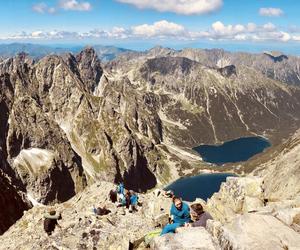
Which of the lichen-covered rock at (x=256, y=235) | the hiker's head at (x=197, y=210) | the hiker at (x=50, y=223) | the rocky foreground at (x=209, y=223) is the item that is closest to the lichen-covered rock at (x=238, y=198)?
the rocky foreground at (x=209, y=223)

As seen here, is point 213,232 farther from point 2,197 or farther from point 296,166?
point 2,197

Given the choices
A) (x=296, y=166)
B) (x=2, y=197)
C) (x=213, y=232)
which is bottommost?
(x=2, y=197)

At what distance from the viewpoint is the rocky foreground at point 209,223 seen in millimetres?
26656

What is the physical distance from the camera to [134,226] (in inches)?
2028

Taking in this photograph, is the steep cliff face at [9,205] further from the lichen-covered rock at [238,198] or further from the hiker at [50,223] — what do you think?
the lichen-covered rock at [238,198]

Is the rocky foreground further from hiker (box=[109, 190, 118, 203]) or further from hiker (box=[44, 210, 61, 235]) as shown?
hiker (box=[44, 210, 61, 235])

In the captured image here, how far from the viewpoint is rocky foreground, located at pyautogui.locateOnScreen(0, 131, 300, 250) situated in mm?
26656

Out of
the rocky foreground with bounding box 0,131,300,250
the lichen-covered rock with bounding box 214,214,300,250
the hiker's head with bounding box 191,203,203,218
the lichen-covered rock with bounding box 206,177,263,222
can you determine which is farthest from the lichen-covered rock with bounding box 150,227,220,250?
the lichen-covered rock with bounding box 206,177,263,222

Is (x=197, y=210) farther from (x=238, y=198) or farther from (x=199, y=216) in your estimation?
(x=238, y=198)

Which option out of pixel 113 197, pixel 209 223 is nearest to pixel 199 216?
pixel 209 223

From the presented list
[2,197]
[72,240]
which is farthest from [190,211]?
[2,197]

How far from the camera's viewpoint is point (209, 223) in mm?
29656

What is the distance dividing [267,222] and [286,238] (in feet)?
7.49

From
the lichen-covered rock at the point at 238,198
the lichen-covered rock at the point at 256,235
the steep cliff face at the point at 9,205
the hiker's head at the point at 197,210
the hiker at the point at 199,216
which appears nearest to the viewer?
the lichen-covered rock at the point at 256,235
